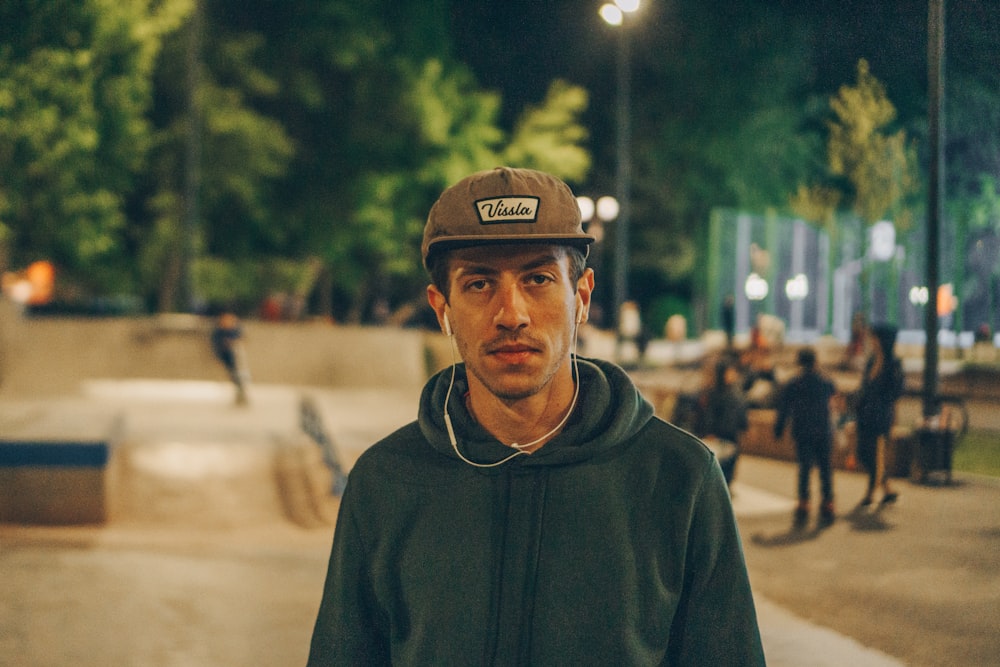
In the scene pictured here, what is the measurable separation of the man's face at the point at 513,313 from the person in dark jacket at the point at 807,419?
8623mm

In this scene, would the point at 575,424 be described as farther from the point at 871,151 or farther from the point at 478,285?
the point at 871,151

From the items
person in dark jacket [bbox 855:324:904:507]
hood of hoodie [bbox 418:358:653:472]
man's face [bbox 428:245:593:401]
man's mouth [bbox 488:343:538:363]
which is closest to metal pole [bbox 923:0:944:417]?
person in dark jacket [bbox 855:324:904:507]

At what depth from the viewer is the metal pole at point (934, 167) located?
4.48 m

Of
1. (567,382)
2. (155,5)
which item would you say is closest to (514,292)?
(567,382)

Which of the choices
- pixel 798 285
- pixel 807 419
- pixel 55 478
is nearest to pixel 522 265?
pixel 807 419

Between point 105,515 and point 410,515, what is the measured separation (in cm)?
917

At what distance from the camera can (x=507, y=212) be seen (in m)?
2.06

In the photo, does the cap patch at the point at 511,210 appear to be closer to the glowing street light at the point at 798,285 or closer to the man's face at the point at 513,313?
the man's face at the point at 513,313

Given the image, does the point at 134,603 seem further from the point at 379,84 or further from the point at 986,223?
the point at 379,84

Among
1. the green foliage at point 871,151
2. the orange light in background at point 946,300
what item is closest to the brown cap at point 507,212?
the green foliage at point 871,151

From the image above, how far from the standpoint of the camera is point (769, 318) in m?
23.8

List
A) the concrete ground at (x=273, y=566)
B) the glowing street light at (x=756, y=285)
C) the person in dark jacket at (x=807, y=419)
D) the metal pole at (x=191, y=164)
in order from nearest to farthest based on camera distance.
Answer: the concrete ground at (x=273, y=566), the person in dark jacket at (x=807, y=419), the glowing street light at (x=756, y=285), the metal pole at (x=191, y=164)

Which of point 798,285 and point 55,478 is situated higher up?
point 798,285

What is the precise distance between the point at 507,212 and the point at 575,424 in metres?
0.47
